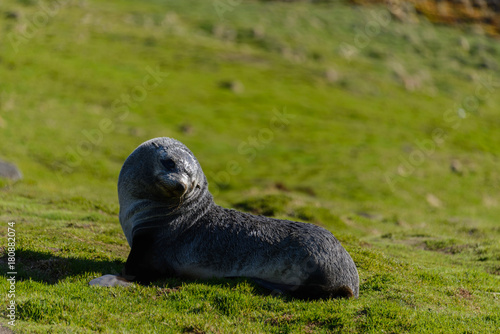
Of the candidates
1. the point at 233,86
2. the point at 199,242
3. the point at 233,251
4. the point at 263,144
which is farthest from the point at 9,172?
the point at 233,86

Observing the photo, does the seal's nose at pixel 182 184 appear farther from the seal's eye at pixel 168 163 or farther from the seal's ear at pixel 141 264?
the seal's ear at pixel 141 264

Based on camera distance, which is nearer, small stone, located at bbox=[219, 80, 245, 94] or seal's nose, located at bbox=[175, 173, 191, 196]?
seal's nose, located at bbox=[175, 173, 191, 196]

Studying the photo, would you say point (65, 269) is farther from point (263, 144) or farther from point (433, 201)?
point (263, 144)

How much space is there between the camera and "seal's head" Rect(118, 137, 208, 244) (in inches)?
467

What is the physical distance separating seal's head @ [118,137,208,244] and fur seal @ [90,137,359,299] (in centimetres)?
2

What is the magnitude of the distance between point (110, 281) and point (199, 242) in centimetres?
218

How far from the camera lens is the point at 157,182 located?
1190 cm

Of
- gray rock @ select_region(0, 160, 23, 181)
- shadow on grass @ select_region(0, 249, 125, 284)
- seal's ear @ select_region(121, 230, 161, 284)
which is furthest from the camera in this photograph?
gray rock @ select_region(0, 160, 23, 181)

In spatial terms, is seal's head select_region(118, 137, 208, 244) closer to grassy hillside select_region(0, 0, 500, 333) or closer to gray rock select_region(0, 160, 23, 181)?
grassy hillside select_region(0, 0, 500, 333)

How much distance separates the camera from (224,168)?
50812 millimetres

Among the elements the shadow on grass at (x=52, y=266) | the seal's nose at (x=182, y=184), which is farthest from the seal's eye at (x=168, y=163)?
the shadow on grass at (x=52, y=266)

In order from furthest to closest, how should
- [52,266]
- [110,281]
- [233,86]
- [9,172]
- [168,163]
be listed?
[233,86], [9,172], [52,266], [168,163], [110,281]

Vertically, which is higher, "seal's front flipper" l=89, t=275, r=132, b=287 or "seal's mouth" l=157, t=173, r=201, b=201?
"seal's mouth" l=157, t=173, r=201, b=201

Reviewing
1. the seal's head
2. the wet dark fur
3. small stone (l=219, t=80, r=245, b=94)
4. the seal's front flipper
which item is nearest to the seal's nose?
the seal's head
